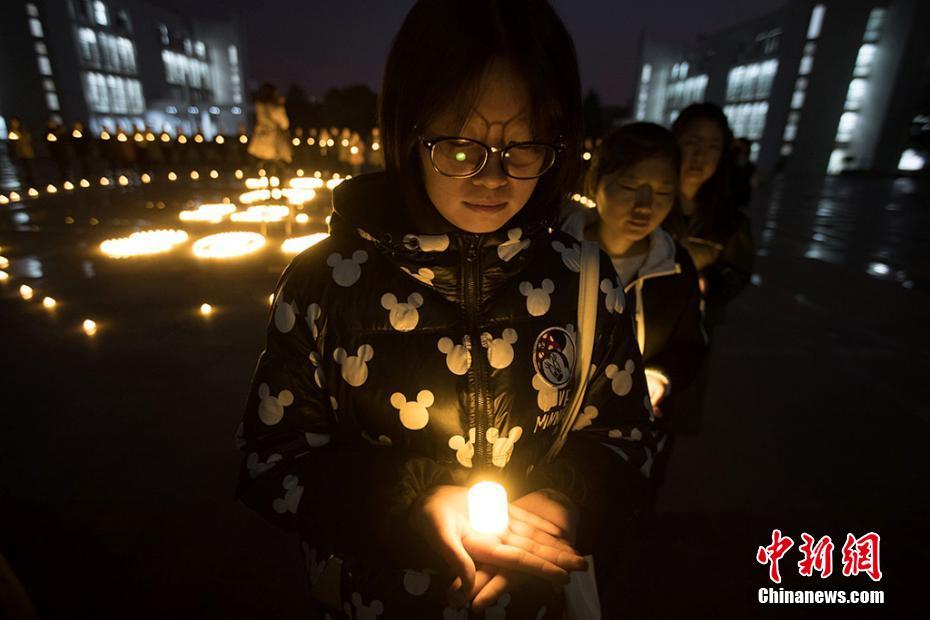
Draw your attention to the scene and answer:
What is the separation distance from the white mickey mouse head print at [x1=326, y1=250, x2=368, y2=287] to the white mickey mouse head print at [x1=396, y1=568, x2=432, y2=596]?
2.42 feet

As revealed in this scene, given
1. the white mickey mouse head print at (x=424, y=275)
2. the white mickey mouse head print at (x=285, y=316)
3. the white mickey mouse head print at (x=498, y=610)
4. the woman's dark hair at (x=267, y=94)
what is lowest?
the white mickey mouse head print at (x=498, y=610)

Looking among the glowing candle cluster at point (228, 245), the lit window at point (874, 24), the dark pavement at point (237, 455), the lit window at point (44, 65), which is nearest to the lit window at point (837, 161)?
the lit window at point (874, 24)

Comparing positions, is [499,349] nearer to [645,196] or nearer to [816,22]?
[645,196]

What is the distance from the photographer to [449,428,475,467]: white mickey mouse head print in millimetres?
1138

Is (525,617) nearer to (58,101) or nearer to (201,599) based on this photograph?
(201,599)

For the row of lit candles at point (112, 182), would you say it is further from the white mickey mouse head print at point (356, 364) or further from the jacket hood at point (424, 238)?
the white mickey mouse head print at point (356, 364)

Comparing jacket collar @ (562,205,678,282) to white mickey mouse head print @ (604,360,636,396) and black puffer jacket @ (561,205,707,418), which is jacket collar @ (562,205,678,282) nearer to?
black puffer jacket @ (561,205,707,418)

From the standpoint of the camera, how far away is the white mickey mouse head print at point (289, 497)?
1070 millimetres

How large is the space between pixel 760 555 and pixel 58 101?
55564 millimetres

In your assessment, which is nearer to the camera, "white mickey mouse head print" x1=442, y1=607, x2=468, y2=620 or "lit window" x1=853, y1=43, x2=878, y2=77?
"white mickey mouse head print" x1=442, y1=607, x2=468, y2=620

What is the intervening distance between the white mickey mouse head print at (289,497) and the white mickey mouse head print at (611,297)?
2.84 ft

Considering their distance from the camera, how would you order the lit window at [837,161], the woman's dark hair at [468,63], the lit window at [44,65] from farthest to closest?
the lit window at [837,161]
the lit window at [44,65]
the woman's dark hair at [468,63]

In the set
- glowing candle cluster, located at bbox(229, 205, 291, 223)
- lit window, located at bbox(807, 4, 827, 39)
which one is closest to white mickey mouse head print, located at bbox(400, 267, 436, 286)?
glowing candle cluster, located at bbox(229, 205, 291, 223)

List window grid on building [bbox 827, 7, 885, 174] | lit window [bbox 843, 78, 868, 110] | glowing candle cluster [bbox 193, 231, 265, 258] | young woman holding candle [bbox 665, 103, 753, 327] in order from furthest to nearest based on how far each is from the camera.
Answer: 1. lit window [bbox 843, 78, 868, 110]
2. window grid on building [bbox 827, 7, 885, 174]
3. glowing candle cluster [bbox 193, 231, 265, 258]
4. young woman holding candle [bbox 665, 103, 753, 327]
